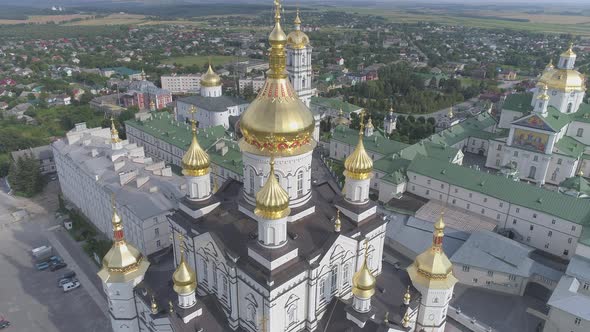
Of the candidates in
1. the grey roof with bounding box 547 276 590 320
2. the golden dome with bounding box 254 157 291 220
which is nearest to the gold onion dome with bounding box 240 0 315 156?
the golden dome with bounding box 254 157 291 220

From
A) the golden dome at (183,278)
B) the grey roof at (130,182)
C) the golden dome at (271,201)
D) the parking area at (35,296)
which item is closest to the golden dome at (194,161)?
the golden dome at (183,278)

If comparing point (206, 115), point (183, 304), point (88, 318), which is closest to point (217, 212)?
point (183, 304)

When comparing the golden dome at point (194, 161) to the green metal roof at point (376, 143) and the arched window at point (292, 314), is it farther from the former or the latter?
the green metal roof at point (376, 143)

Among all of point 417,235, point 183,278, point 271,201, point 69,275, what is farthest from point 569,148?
point 69,275

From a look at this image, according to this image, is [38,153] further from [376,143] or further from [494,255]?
[494,255]

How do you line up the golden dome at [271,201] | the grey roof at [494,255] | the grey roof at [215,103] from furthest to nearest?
the grey roof at [215,103], the grey roof at [494,255], the golden dome at [271,201]

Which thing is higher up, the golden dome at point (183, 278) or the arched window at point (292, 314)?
the golden dome at point (183, 278)

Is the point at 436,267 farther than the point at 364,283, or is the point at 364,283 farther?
the point at 436,267
